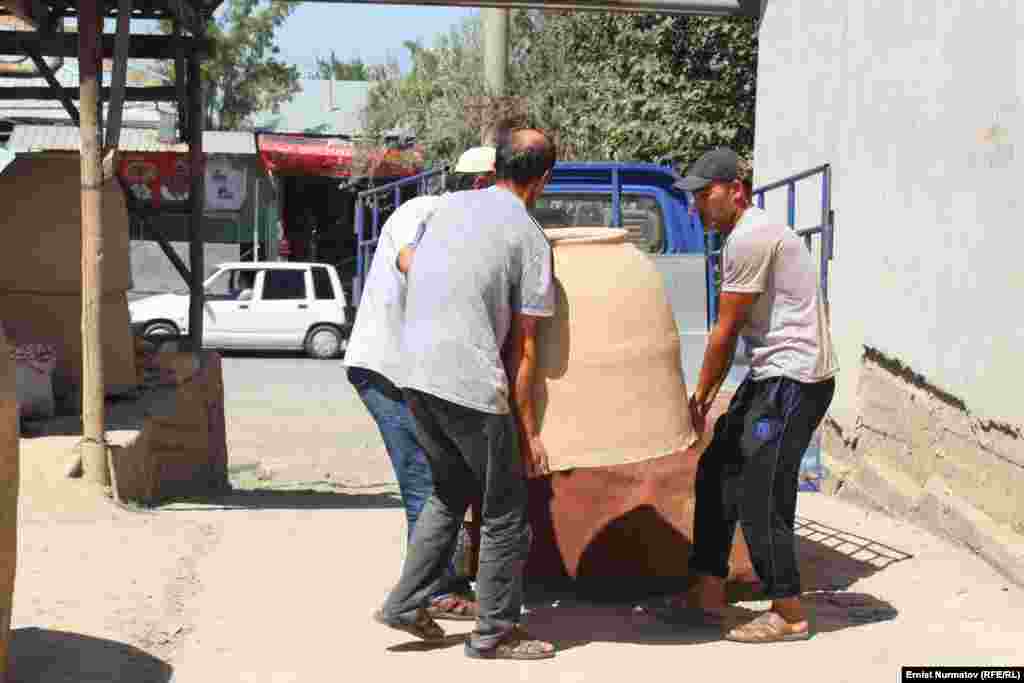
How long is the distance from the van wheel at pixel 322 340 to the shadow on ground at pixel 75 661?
18085 mm

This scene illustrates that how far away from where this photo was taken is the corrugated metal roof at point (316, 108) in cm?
3347

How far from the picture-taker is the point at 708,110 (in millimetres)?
16875

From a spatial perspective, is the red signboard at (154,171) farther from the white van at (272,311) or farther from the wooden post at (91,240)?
the wooden post at (91,240)

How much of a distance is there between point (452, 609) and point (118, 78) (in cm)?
369

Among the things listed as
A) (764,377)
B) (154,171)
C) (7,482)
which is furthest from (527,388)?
(154,171)

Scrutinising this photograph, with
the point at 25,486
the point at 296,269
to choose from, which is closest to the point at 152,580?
the point at 25,486

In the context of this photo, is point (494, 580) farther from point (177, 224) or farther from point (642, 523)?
point (177, 224)

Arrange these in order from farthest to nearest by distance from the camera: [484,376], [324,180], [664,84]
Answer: [324,180] → [664,84] → [484,376]

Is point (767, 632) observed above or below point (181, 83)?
below

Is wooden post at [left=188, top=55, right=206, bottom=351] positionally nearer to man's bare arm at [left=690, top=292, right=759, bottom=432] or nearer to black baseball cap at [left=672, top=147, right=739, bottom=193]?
black baseball cap at [left=672, top=147, right=739, bottom=193]

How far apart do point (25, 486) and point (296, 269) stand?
1615cm

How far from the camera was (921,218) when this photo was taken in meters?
6.80

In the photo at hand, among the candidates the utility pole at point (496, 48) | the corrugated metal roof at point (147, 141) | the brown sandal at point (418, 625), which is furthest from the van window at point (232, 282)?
the brown sandal at point (418, 625)

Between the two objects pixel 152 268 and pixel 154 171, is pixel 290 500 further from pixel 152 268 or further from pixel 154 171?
pixel 154 171
